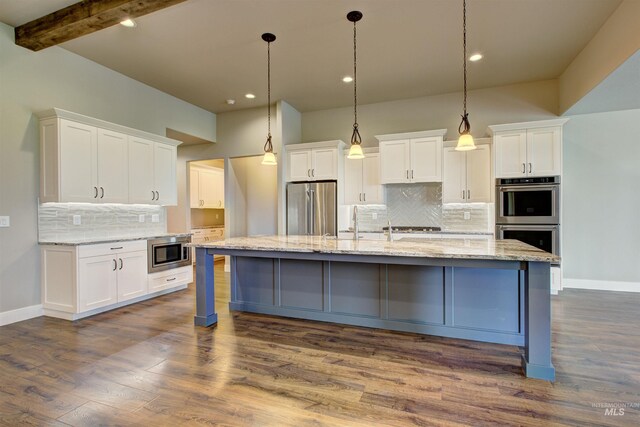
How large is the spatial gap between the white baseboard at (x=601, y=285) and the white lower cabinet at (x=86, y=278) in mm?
6195

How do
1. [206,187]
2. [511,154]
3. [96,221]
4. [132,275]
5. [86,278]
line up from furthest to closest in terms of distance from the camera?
1. [206,187]
2. [511,154]
3. [96,221]
4. [132,275]
5. [86,278]

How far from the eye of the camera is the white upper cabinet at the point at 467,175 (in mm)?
4805

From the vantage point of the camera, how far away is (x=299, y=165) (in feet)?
18.2

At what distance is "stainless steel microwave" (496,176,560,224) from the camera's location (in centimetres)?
435

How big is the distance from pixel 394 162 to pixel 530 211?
6.78 ft

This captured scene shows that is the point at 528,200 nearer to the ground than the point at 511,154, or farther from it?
nearer to the ground

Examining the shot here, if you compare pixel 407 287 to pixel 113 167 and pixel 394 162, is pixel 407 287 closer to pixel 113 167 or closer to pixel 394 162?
pixel 394 162

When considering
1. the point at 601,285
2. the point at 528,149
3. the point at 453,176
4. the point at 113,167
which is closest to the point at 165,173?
the point at 113,167

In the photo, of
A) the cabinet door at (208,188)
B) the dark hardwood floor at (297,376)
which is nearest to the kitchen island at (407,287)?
the dark hardwood floor at (297,376)

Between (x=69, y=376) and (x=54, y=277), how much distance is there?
1.81 m

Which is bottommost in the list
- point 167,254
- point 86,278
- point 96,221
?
point 86,278

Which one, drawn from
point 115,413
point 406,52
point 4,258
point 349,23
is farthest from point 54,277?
point 406,52

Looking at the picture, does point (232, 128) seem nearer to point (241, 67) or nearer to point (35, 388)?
point (241, 67)

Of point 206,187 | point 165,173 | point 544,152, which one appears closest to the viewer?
point 544,152
